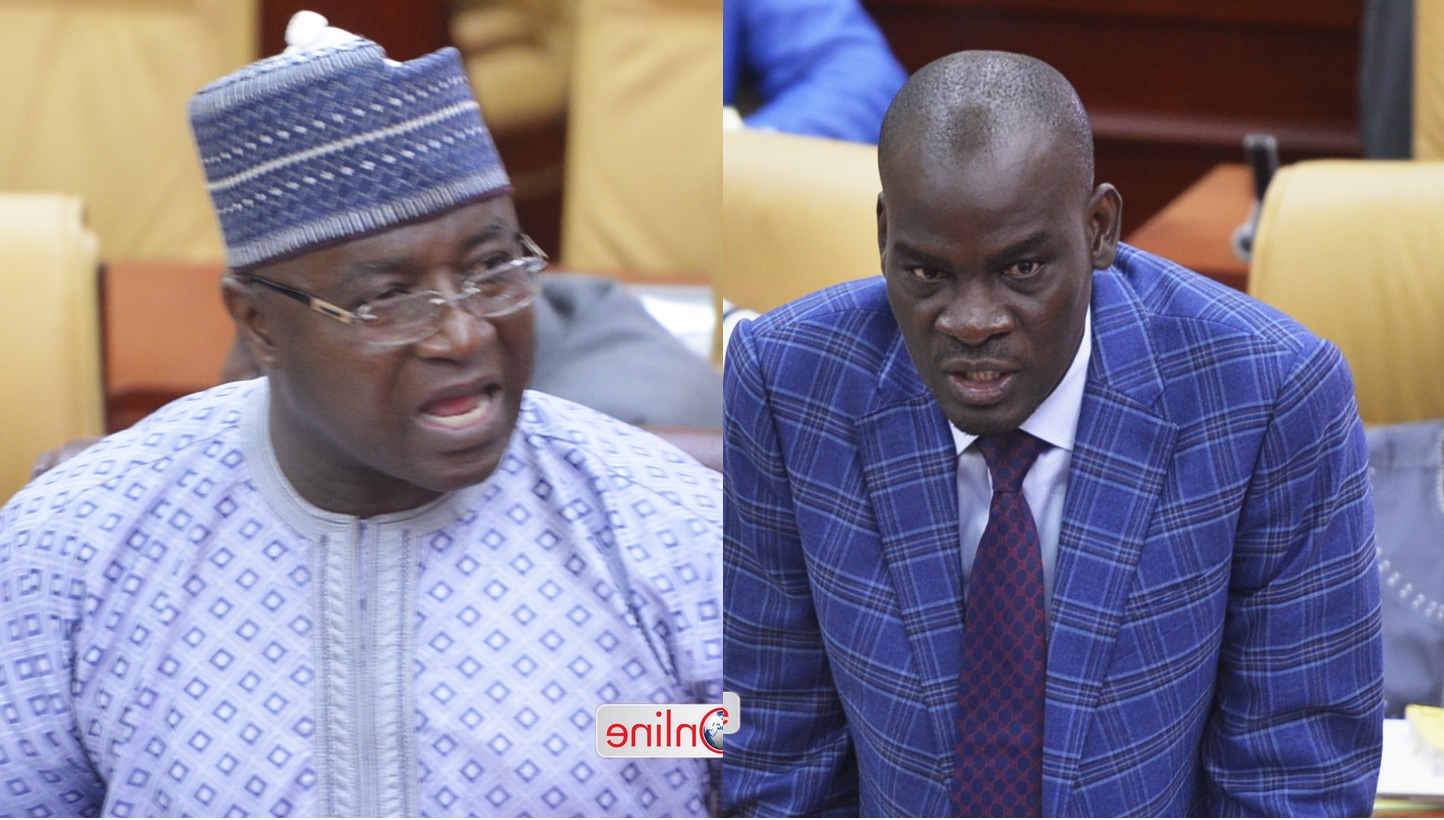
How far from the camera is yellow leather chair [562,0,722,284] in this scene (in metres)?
0.93

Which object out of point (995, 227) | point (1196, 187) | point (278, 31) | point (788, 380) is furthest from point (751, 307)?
point (1196, 187)

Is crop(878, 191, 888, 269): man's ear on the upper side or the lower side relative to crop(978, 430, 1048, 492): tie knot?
upper

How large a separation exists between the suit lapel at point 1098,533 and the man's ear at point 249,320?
44 centimetres

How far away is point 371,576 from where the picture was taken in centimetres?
91

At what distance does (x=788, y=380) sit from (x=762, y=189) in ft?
0.44

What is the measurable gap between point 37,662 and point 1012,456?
0.55 m

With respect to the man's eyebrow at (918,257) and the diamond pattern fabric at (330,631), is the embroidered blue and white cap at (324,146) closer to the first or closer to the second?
the diamond pattern fabric at (330,631)

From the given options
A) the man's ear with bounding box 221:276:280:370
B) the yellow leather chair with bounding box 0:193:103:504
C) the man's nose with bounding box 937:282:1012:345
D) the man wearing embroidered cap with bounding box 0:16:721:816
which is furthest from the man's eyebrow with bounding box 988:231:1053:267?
the yellow leather chair with bounding box 0:193:103:504

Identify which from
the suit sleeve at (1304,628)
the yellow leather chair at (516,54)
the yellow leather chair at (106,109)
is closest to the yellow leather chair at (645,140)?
the yellow leather chair at (516,54)

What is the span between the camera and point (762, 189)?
994mm

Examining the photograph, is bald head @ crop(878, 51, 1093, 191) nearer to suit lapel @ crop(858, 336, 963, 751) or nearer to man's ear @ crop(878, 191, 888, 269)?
man's ear @ crop(878, 191, 888, 269)

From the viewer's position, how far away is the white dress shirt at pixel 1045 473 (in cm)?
89

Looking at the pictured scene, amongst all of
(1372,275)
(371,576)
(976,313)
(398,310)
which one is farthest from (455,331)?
(1372,275)

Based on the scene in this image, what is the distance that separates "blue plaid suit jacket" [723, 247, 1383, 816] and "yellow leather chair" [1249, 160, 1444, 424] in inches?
13.6
